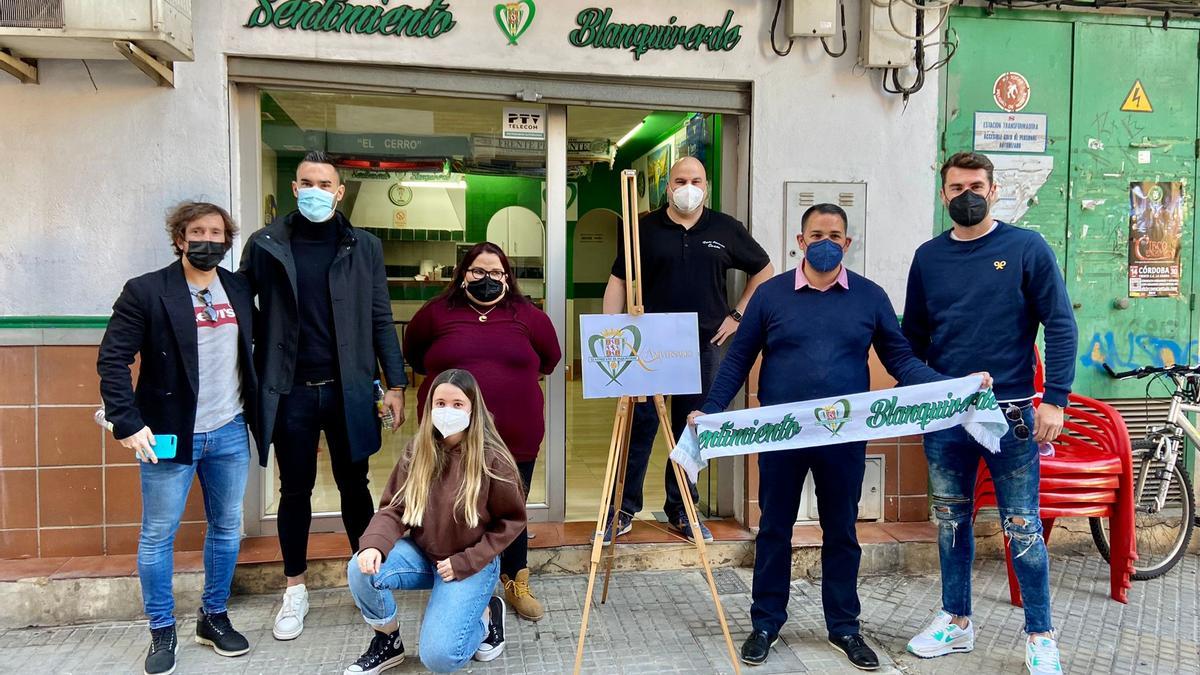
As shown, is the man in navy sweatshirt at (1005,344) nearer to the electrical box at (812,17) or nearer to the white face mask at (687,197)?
the white face mask at (687,197)

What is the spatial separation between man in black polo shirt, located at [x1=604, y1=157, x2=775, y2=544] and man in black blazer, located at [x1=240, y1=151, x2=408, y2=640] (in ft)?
4.49

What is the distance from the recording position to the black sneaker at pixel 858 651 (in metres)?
3.38

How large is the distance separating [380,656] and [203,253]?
1811 millimetres

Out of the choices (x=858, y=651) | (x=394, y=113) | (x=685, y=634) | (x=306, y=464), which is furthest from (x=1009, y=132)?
(x=306, y=464)

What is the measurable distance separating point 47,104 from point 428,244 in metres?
2.00

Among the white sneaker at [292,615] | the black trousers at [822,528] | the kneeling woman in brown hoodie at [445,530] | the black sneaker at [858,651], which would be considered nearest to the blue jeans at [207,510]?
the white sneaker at [292,615]

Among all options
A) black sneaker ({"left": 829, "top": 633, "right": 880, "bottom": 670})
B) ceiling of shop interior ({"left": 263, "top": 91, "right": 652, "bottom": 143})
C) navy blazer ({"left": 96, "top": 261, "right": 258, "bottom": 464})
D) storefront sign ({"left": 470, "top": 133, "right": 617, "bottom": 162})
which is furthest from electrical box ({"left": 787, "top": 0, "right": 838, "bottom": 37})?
navy blazer ({"left": 96, "top": 261, "right": 258, "bottom": 464})

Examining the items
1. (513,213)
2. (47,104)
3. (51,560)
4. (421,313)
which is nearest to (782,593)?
(421,313)

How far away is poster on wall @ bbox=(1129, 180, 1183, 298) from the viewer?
5004mm

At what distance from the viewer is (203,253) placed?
3.25 meters

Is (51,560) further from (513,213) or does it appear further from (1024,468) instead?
(1024,468)

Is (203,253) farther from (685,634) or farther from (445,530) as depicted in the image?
(685,634)

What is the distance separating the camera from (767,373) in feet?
11.3

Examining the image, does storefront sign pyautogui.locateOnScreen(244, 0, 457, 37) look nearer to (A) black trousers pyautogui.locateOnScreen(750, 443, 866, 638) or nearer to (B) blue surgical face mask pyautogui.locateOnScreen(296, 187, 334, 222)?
(B) blue surgical face mask pyautogui.locateOnScreen(296, 187, 334, 222)
